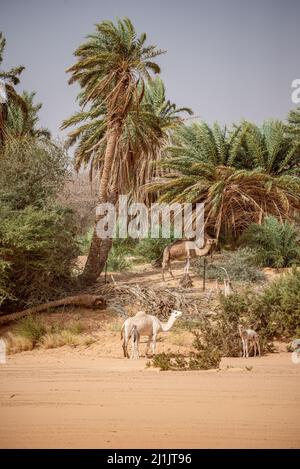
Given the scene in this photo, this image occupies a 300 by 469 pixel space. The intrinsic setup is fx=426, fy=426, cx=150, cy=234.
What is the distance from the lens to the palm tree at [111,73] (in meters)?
13.6

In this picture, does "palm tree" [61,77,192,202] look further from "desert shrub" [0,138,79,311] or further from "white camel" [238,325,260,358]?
"white camel" [238,325,260,358]

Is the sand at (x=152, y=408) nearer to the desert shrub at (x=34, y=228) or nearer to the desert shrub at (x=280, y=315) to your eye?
the desert shrub at (x=280, y=315)

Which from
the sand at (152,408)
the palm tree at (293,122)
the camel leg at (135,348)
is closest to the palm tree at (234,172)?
the palm tree at (293,122)

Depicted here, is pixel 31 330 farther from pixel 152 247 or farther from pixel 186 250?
pixel 152 247

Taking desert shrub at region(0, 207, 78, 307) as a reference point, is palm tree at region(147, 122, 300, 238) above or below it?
above

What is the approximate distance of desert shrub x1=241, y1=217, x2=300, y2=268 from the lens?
15.3 metres

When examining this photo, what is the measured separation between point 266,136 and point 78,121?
27.6ft

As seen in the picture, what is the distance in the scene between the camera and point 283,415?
4.11 meters

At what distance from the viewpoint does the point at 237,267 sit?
1427 cm

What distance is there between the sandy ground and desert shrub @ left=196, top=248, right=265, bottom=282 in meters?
6.99

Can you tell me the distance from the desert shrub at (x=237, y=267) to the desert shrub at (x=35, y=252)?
4867 mm

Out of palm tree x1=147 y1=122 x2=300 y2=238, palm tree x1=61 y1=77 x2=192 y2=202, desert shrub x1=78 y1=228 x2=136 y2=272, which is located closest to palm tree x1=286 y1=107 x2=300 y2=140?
palm tree x1=147 y1=122 x2=300 y2=238

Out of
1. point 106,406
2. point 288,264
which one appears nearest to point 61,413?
point 106,406
